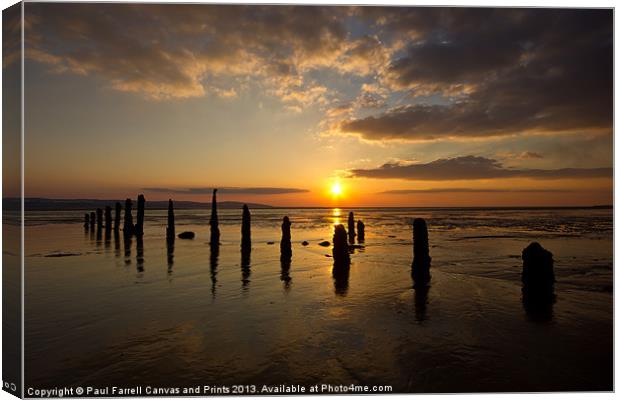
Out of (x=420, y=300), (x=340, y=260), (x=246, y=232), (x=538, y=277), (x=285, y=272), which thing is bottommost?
(x=285, y=272)

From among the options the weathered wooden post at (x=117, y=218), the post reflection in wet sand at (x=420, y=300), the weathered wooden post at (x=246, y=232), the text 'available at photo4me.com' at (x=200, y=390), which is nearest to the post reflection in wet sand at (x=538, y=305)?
the post reflection in wet sand at (x=420, y=300)

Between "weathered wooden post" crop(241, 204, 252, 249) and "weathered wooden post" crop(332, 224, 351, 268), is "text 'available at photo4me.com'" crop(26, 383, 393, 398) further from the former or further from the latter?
"weathered wooden post" crop(241, 204, 252, 249)

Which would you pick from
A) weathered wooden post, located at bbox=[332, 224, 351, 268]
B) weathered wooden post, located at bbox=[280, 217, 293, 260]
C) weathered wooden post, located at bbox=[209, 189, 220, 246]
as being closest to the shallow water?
weathered wooden post, located at bbox=[332, 224, 351, 268]

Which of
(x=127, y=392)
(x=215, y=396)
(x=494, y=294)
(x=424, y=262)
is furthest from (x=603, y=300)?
(x=127, y=392)

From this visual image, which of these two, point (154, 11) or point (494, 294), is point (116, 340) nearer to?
point (154, 11)

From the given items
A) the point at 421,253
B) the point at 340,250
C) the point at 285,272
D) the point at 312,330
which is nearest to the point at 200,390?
the point at 312,330

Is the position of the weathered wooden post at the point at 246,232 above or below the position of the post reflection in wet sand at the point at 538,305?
above

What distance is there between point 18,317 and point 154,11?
5321 millimetres

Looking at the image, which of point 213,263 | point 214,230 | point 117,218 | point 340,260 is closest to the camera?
point 340,260

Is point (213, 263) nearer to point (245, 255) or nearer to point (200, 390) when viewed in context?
point (245, 255)

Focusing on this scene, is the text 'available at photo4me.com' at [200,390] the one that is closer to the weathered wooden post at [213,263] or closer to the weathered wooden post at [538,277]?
the weathered wooden post at [213,263]

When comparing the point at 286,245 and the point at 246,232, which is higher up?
the point at 246,232

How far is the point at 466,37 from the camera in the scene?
7164 mm

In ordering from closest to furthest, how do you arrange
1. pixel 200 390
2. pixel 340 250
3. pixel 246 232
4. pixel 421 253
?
1. pixel 200 390
2. pixel 421 253
3. pixel 340 250
4. pixel 246 232
